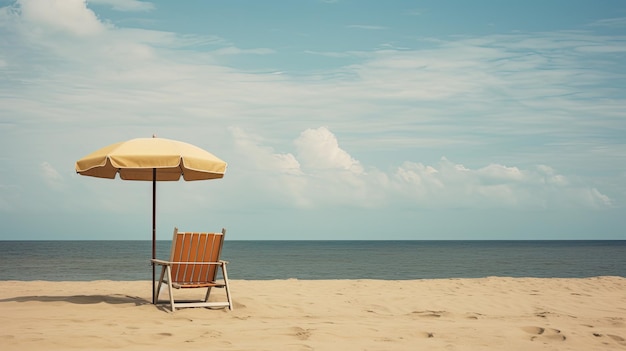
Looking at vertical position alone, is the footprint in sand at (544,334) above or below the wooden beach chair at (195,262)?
below

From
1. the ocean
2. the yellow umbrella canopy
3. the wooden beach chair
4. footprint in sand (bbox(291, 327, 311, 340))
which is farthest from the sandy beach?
the ocean

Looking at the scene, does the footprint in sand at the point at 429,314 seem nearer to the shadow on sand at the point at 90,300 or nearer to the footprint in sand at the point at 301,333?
the footprint in sand at the point at 301,333

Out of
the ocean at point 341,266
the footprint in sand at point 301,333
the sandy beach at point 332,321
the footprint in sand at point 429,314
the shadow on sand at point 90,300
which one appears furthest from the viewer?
the ocean at point 341,266

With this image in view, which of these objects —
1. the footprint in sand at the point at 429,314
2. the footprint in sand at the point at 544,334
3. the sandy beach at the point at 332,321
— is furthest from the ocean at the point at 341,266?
the footprint in sand at the point at 544,334

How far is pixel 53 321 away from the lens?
245 inches

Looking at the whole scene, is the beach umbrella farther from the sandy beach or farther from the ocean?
the ocean

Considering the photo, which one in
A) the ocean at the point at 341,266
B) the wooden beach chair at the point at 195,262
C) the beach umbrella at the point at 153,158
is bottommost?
the ocean at the point at 341,266

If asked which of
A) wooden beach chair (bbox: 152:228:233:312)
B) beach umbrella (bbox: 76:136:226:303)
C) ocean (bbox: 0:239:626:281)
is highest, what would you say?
beach umbrella (bbox: 76:136:226:303)

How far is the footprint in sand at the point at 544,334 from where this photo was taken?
5.73 meters

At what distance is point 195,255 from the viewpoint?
7.37 metres

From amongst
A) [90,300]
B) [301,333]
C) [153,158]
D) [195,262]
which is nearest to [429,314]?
[301,333]

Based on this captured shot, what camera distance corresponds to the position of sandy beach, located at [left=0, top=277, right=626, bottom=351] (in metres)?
5.26

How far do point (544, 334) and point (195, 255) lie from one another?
3923 millimetres

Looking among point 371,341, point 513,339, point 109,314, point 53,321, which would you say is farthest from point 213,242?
point 513,339
